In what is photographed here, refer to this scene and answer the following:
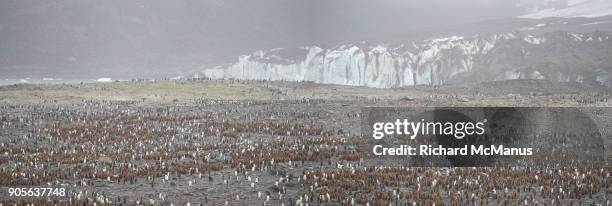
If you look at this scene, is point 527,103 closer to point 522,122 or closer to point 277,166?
point 522,122

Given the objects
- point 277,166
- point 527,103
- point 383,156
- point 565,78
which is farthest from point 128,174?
point 565,78

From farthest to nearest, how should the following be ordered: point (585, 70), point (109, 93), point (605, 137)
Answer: point (585, 70) → point (109, 93) → point (605, 137)

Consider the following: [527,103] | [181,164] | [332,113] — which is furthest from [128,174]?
[527,103]

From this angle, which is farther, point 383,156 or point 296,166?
point 383,156

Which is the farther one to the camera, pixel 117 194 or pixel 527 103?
pixel 527 103

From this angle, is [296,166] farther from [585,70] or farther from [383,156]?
[585,70]

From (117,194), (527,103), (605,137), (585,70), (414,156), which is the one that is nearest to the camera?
(117,194)

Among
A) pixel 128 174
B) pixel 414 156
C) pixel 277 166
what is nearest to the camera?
pixel 128 174

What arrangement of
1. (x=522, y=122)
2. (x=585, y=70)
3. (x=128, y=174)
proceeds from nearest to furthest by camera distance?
(x=128, y=174)
(x=522, y=122)
(x=585, y=70)
